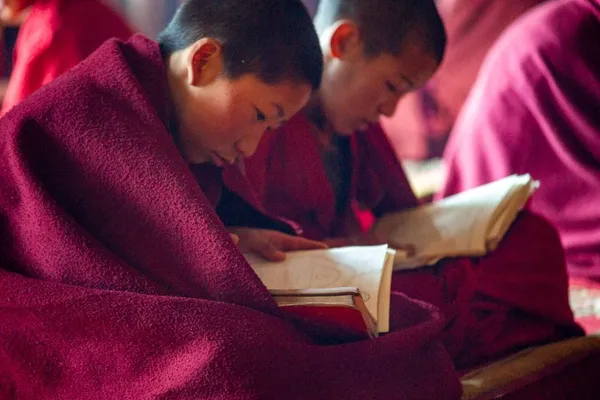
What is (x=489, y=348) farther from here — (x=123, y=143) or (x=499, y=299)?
(x=123, y=143)

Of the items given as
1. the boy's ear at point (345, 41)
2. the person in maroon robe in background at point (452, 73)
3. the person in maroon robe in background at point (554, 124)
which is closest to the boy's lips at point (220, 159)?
the boy's ear at point (345, 41)

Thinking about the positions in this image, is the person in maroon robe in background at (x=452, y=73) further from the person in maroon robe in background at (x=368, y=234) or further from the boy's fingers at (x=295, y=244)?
the boy's fingers at (x=295, y=244)

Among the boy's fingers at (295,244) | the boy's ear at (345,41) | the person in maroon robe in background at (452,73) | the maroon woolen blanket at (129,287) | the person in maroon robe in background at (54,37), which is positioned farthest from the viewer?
the person in maroon robe in background at (452,73)

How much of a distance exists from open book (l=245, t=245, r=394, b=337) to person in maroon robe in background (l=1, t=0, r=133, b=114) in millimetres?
566

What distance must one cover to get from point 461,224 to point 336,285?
33 cm

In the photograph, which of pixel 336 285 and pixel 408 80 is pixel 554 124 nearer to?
pixel 408 80

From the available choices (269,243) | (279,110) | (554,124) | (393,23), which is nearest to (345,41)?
(393,23)

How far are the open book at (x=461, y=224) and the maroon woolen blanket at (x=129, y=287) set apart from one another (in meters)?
0.27

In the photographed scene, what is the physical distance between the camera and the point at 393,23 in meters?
1.07

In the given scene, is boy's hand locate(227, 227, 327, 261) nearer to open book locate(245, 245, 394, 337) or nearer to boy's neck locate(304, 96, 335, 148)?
open book locate(245, 245, 394, 337)

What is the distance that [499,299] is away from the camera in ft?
3.34

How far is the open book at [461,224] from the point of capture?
1030 millimetres

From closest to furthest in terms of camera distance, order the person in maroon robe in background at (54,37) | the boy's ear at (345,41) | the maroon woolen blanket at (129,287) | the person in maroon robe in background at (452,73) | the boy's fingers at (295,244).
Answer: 1. the maroon woolen blanket at (129,287)
2. the boy's fingers at (295,244)
3. the boy's ear at (345,41)
4. the person in maroon robe in background at (54,37)
5. the person in maroon robe in background at (452,73)

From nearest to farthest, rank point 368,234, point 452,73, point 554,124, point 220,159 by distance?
point 220,159 → point 368,234 → point 554,124 → point 452,73
